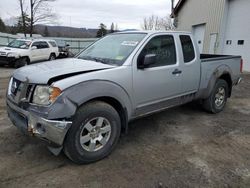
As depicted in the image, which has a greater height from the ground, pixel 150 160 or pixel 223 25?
pixel 223 25

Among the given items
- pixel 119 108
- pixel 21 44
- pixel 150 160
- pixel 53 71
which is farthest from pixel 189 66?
pixel 21 44

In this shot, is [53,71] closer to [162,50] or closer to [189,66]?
[162,50]

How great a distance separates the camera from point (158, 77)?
3.78 m

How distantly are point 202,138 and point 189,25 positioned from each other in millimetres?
15885

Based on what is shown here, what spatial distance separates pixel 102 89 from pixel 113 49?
1114 millimetres

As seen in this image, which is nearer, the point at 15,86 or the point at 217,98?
the point at 15,86

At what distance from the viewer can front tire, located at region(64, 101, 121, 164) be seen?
2.87 m

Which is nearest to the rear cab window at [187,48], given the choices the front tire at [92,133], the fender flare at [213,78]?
the fender flare at [213,78]

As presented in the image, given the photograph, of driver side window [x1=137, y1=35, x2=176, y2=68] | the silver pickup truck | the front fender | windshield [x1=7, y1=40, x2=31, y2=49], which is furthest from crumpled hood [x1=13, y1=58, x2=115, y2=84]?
windshield [x1=7, y1=40, x2=31, y2=49]

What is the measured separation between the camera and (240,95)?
24.3ft

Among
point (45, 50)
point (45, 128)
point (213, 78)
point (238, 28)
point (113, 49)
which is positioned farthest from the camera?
point (45, 50)

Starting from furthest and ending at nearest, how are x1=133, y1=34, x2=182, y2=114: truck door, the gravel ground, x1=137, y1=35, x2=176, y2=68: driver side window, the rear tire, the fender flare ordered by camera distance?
the rear tire
the fender flare
x1=137, y1=35, x2=176, y2=68: driver side window
x1=133, y1=34, x2=182, y2=114: truck door
the gravel ground

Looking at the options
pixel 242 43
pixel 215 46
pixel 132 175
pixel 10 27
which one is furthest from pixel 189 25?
pixel 10 27

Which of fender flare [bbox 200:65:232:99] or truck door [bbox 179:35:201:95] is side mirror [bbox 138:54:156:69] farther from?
fender flare [bbox 200:65:232:99]
